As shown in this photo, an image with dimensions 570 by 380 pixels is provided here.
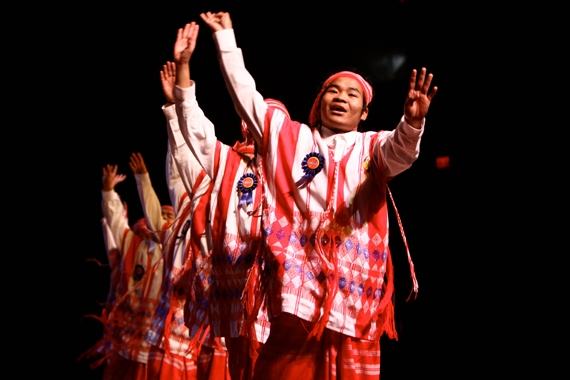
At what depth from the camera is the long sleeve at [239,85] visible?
205 cm

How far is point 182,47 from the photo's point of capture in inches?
91.7

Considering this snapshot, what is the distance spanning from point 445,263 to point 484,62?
1.02 meters

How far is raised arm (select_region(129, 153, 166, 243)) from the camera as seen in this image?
389 centimetres

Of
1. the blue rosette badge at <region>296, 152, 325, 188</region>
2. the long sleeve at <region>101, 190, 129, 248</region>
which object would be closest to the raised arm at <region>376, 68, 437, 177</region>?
the blue rosette badge at <region>296, 152, 325, 188</region>

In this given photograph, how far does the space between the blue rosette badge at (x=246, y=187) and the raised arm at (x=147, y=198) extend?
163 centimetres

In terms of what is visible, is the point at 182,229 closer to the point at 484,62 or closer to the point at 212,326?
the point at 212,326

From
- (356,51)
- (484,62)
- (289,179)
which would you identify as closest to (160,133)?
(356,51)

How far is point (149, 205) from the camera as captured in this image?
391 cm

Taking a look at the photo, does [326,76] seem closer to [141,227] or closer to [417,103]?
[417,103]

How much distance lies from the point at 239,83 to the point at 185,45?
1.31 ft

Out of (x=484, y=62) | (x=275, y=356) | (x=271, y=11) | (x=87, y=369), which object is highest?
(x=271, y=11)

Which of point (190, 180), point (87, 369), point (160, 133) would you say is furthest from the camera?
point (87, 369)

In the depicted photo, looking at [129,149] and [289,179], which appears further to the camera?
[129,149]

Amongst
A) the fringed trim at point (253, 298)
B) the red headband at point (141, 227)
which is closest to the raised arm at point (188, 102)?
the fringed trim at point (253, 298)
